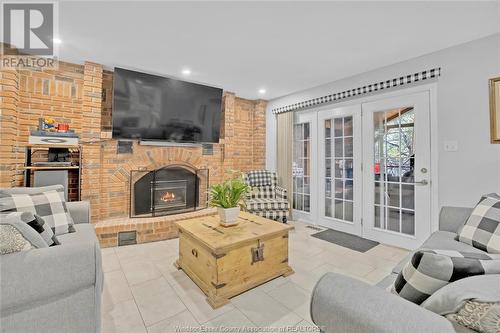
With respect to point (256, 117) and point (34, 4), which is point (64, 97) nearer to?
point (34, 4)

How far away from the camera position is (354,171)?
3508 millimetres

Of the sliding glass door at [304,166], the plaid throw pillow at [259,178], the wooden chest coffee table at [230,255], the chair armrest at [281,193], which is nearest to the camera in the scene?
the wooden chest coffee table at [230,255]

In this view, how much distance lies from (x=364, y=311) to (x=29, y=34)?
11.9 ft

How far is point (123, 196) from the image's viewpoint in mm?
3482

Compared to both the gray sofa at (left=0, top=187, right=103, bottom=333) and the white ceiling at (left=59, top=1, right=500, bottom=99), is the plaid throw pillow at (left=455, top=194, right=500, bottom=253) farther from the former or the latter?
the gray sofa at (left=0, top=187, right=103, bottom=333)

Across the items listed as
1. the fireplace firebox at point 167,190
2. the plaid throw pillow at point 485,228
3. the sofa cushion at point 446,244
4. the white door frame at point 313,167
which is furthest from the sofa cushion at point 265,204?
the plaid throw pillow at point 485,228

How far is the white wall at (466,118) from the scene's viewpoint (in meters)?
2.40

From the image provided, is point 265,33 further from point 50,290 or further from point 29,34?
point 50,290

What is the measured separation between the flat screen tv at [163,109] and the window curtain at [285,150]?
4.04ft

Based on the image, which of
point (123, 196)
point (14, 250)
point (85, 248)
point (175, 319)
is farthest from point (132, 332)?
point (123, 196)

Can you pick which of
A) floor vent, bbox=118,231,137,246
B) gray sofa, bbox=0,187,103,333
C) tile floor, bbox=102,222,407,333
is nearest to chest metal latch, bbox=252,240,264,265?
tile floor, bbox=102,222,407,333

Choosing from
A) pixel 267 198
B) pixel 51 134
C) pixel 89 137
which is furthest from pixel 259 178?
pixel 51 134

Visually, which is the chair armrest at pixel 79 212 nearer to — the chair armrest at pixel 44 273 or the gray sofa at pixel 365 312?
the chair armrest at pixel 44 273

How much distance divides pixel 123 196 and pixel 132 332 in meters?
2.33
